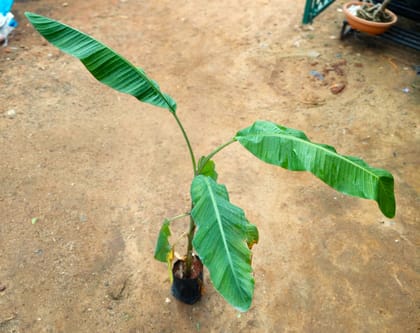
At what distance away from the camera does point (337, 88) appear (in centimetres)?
437

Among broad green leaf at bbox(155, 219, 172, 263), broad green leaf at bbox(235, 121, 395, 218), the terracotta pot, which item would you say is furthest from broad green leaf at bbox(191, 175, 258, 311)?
the terracotta pot

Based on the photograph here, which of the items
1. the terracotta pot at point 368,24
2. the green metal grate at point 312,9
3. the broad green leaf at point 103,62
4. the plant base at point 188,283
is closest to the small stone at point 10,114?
the broad green leaf at point 103,62

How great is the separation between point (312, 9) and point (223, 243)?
4.48 metres

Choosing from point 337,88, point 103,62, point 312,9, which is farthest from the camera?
point 312,9

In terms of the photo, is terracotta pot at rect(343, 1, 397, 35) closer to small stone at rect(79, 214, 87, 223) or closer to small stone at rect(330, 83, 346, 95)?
small stone at rect(330, 83, 346, 95)

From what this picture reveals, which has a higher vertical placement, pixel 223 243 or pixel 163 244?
pixel 223 243

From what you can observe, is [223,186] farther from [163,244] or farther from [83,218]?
[83,218]

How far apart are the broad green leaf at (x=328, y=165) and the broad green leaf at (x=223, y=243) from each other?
30cm

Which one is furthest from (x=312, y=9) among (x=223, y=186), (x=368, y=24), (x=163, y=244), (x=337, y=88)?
(x=163, y=244)

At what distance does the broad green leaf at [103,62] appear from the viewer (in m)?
1.95

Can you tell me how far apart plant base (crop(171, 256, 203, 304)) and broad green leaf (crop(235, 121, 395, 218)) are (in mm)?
1007

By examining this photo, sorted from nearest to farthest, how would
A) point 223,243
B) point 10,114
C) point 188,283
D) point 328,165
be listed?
1. point 223,243
2. point 328,165
3. point 188,283
4. point 10,114

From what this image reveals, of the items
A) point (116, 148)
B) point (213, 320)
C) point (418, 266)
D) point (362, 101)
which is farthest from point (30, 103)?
point (418, 266)

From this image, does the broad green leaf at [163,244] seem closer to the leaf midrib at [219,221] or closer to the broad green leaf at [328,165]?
the leaf midrib at [219,221]
